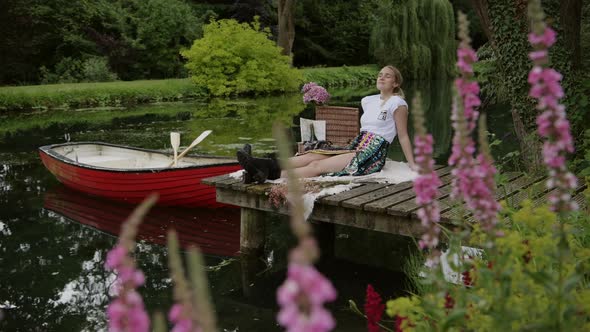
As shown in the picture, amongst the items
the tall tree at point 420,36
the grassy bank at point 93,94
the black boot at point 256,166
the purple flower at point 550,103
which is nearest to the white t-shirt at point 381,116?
the black boot at point 256,166

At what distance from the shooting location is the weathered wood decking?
5086mm

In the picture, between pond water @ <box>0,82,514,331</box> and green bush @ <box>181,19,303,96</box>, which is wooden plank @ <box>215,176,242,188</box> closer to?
pond water @ <box>0,82,514,331</box>

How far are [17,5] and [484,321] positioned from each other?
26048mm

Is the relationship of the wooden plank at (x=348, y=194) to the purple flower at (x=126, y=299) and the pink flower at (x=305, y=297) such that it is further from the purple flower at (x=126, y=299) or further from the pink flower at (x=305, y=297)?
the pink flower at (x=305, y=297)

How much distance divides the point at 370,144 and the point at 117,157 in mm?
5057

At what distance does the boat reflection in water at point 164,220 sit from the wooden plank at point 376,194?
5.69ft

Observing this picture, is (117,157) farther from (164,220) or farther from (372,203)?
(372,203)

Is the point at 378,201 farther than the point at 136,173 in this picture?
No

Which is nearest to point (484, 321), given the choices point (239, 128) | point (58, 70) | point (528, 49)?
point (528, 49)

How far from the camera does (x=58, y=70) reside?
26266mm

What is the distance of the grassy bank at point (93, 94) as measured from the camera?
20703mm

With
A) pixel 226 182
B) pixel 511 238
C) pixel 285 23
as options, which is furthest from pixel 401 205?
pixel 285 23

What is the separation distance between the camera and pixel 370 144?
6.37 m

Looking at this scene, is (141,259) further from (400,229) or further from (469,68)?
(469,68)
